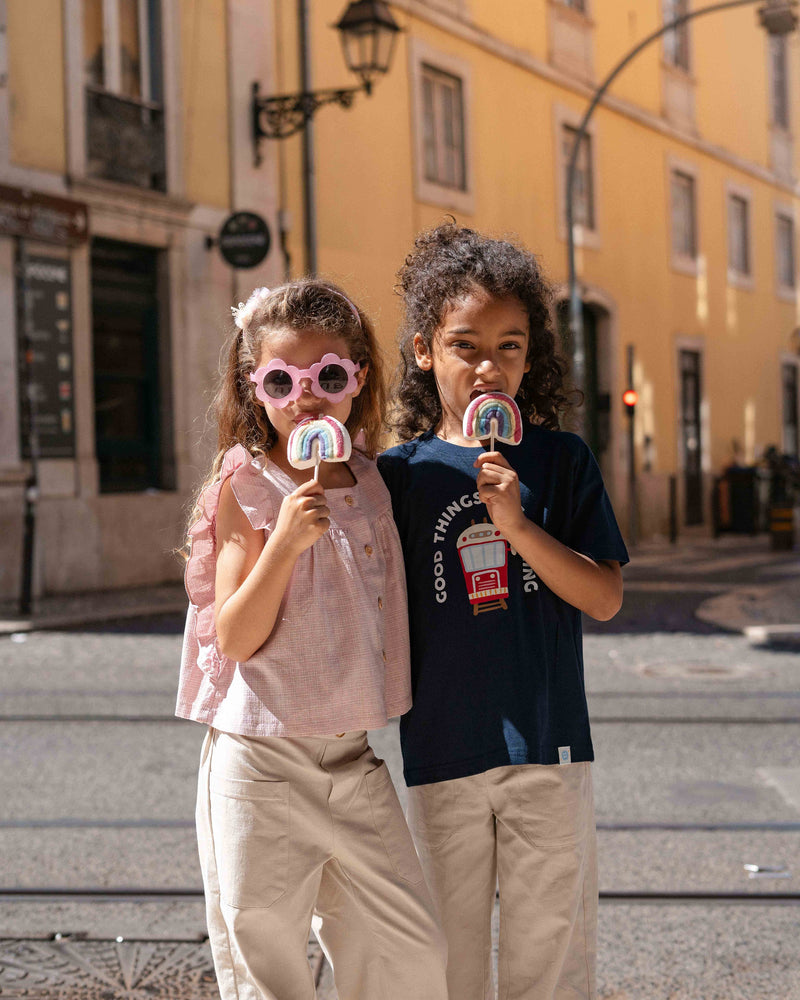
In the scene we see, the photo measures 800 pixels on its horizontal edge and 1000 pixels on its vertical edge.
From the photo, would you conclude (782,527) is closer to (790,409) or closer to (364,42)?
(364,42)

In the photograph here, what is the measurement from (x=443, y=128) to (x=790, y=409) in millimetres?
14031

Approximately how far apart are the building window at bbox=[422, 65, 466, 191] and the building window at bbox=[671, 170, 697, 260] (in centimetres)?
728

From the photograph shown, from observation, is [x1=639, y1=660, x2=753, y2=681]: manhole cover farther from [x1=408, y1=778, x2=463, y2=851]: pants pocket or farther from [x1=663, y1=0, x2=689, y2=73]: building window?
[x1=663, y1=0, x2=689, y2=73]: building window

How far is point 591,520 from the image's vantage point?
233 centimetres

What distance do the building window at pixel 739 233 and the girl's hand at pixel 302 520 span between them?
26.3m

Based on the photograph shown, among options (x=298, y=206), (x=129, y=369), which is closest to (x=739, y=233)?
(x=298, y=206)

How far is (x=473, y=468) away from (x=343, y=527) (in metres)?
0.28

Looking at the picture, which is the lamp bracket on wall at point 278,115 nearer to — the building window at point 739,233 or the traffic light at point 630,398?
the traffic light at point 630,398

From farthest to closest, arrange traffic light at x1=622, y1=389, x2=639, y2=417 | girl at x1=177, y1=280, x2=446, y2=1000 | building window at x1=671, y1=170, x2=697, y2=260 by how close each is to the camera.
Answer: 1. building window at x1=671, y1=170, x2=697, y2=260
2. traffic light at x1=622, y1=389, x2=639, y2=417
3. girl at x1=177, y1=280, x2=446, y2=1000

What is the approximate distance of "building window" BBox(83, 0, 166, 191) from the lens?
557 inches

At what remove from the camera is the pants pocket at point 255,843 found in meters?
2.16

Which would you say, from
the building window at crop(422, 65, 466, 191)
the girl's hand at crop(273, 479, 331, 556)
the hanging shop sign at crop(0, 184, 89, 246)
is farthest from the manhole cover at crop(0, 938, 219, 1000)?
the building window at crop(422, 65, 466, 191)

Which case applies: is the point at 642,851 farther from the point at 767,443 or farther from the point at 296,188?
the point at 767,443

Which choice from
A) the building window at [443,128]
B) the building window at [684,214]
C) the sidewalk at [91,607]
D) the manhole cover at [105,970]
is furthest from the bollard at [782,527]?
the manhole cover at [105,970]
